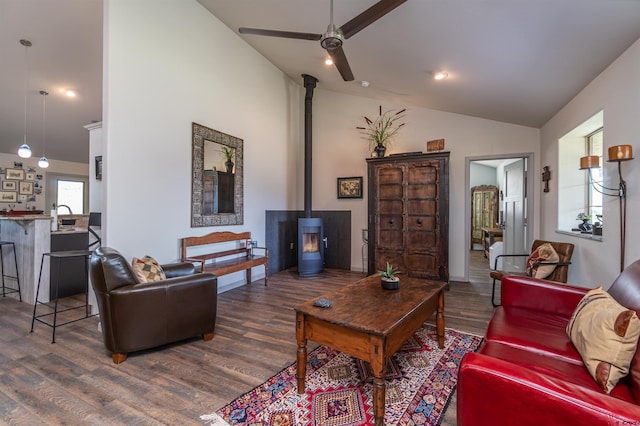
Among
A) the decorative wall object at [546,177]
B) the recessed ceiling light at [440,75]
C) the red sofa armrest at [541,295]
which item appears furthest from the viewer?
the decorative wall object at [546,177]

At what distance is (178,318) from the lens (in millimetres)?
2553

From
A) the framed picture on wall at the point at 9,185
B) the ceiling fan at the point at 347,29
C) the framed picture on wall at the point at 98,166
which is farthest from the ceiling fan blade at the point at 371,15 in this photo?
the framed picture on wall at the point at 9,185

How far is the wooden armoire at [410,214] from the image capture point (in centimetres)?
449

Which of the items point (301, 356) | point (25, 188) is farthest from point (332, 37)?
point (25, 188)

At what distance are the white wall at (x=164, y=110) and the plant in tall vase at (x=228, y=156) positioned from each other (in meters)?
0.29

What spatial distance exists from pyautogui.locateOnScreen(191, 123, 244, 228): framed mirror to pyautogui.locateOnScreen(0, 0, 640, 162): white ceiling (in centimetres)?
168

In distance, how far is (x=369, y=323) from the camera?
1.76m

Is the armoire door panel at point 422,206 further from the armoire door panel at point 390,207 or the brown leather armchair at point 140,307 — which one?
the brown leather armchair at point 140,307

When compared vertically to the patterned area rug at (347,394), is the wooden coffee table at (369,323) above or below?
above

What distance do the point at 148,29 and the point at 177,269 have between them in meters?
2.67

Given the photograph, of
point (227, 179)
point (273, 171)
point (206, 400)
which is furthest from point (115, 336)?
point (273, 171)

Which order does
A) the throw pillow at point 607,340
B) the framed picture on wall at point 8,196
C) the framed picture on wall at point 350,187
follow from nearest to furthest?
the throw pillow at point 607,340, the framed picture on wall at point 350,187, the framed picture on wall at point 8,196

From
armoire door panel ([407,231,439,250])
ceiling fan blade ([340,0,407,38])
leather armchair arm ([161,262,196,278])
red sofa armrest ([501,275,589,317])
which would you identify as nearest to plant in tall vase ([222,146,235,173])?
leather armchair arm ([161,262,196,278])

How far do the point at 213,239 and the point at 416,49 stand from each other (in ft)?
11.4
